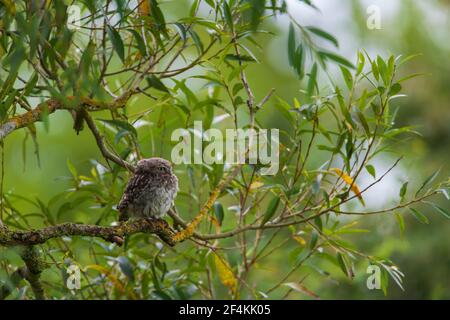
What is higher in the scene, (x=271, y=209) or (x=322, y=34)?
(x=322, y=34)

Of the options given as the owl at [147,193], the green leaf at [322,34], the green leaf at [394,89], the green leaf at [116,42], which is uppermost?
the green leaf at [116,42]

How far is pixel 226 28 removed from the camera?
298cm

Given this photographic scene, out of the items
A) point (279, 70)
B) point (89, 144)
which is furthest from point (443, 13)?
point (89, 144)

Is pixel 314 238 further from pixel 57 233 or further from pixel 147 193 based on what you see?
pixel 57 233

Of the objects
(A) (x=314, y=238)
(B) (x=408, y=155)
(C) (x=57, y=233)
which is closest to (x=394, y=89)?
(A) (x=314, y=238)

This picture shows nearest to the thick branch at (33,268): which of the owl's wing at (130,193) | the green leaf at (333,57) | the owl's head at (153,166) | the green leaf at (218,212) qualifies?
the owl's wing at (130,193)

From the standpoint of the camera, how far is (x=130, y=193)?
3.23m

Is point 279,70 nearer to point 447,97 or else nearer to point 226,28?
point 447,97

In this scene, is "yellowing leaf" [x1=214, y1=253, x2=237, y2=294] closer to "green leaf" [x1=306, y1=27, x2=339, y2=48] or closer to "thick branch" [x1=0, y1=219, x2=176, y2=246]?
"thick branch" [x1=0, y1=219, x2=176, y2=246]

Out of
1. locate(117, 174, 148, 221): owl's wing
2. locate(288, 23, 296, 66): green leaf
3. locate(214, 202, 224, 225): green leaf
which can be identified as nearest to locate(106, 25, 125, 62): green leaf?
locate(288, 23, 296, 66): green leaf

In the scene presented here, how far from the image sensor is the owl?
3188mm

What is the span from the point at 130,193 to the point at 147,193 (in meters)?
0.10

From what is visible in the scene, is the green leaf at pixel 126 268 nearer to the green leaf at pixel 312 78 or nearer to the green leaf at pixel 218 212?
the green leaf at pixel 218 212

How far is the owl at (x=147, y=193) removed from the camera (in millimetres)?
3188
